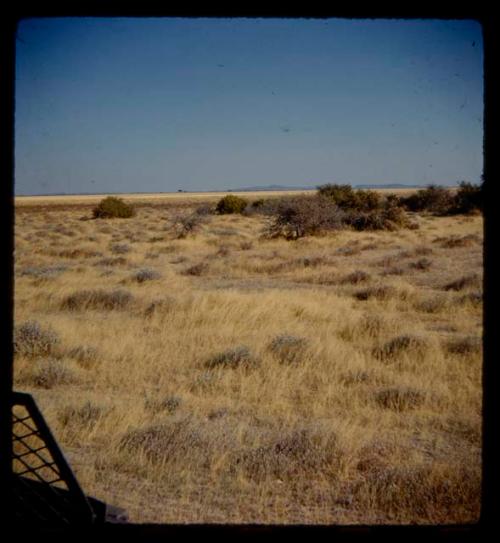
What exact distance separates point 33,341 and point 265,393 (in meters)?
3.30

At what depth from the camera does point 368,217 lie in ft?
83.1

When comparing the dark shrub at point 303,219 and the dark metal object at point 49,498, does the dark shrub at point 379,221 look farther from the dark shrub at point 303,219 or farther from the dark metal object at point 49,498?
the dark metal object at point 49,498

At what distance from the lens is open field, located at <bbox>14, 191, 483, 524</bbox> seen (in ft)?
11.6

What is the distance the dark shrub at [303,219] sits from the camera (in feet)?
71.4

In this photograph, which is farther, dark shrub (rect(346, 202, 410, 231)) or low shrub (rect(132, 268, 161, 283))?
dark shrub (rect(346, 202, 410, 231))

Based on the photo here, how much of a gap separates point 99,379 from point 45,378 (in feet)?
1.89

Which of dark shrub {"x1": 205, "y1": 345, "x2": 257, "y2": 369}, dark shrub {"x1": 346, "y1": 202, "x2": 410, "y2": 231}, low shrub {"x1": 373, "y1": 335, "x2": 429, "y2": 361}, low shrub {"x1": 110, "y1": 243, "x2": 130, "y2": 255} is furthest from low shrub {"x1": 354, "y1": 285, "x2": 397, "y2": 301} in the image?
dark shrub {"x1": 346, "y1": 202, "x2": 410, "y2": 231}

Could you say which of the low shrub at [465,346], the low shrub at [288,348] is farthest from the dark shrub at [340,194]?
the low shrub at [288,348]

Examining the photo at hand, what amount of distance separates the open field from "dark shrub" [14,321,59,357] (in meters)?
0.02

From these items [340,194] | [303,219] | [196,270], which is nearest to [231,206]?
[340,194]

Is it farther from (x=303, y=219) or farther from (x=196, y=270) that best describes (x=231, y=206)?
(x=196, y=270)

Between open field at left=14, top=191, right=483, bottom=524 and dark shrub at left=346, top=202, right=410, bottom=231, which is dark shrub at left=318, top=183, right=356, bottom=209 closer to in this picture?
dark shrub at left=346, top=202, right=410, bottom=231
